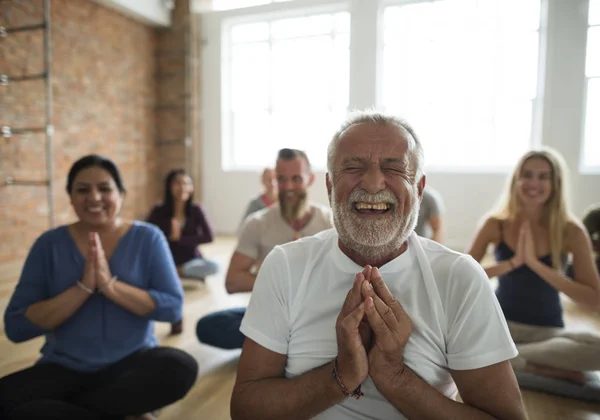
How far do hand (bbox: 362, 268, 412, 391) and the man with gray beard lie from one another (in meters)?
1.34

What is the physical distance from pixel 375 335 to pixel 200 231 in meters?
3.51

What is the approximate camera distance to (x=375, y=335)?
39.7 inches

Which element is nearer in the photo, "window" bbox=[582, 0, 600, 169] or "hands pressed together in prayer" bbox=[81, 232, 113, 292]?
"hands pressed together in prayer" bbox=[81, 232, 113, 292]

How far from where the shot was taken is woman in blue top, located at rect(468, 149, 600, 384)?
7.12 feet

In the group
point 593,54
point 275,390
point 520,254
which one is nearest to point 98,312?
point 275,390

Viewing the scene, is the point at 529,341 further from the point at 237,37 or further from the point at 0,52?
the point at 237,37

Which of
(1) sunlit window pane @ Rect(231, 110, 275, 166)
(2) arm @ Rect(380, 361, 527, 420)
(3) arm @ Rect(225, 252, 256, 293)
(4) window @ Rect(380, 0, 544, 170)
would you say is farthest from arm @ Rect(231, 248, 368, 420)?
(1) sunlit window pane @ Rect(231, 110, 275, 166)

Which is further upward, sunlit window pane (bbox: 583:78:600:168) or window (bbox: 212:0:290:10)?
window (bbox: 212:0:290:10)

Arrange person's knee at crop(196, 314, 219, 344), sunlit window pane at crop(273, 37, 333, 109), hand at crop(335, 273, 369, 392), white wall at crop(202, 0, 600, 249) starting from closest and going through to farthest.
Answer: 1. hand at crop(335, 273, 369, 392)
2. person's knee at crop(196, 314, 219, 344)
3. white wall at crop(202, 0, 600, 249)
4. sunlit window pane at crop(273, 37, 333, 109)

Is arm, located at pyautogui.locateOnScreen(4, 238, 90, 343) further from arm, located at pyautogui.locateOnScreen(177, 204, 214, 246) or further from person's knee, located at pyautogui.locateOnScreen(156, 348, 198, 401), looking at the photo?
arm, located at pyautogui.locateOnScreen(177, 204, 214, 246)

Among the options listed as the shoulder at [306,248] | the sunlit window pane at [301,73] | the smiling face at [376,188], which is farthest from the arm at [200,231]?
the sunlit window pane at [301,73]

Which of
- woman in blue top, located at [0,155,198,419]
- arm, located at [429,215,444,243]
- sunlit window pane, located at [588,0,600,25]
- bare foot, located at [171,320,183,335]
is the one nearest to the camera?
woman in blue top, located at [0,155,198,419]

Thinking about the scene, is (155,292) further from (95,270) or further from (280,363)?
(280,363)

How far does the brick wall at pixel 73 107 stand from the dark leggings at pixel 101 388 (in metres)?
3.26
